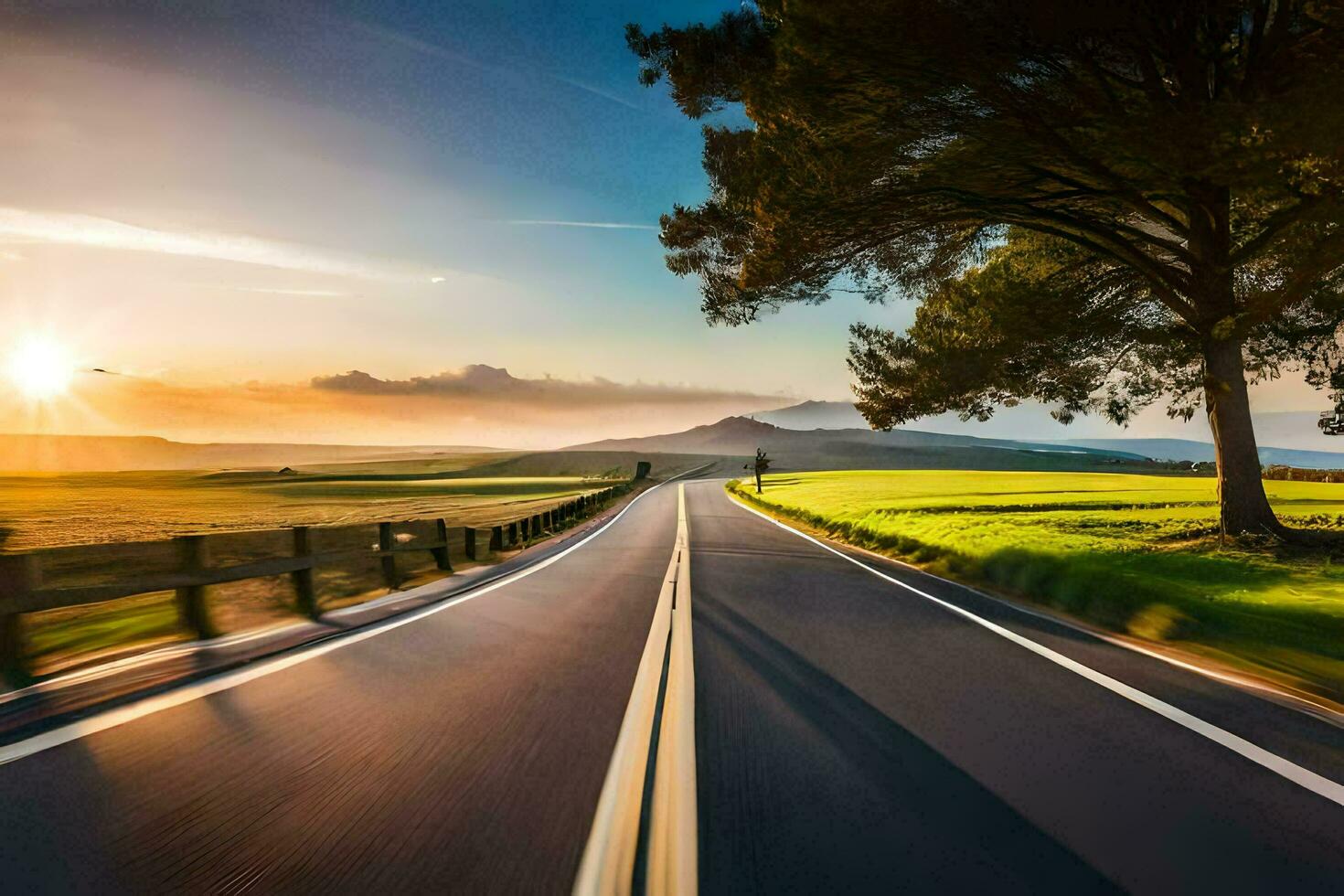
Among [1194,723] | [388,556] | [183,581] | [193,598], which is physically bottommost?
[1194,723]

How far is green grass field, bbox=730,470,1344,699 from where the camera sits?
25.0 feet

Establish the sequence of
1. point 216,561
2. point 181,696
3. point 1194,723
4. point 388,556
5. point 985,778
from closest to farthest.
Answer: point 985,778 < point 1194,723 < point 181,696 < point 388,556 < point 216,561

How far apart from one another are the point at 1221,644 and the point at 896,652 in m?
3.43

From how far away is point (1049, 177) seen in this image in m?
13.4

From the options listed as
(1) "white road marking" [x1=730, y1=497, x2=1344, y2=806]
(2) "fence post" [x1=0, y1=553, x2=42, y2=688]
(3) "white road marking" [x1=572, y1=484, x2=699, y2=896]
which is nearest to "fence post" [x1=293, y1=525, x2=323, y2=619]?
(2) "fence post" [x1=0, y1=553, x2=42, y2=688]

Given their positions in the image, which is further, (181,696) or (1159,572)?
(1159,572)

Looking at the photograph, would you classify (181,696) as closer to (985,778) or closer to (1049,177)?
(985,778)

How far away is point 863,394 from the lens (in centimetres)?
1842

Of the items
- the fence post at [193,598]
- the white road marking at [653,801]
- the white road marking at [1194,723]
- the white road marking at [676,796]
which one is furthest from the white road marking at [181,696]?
the white road marking at [1194,723]

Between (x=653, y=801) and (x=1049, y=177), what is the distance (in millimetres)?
13261

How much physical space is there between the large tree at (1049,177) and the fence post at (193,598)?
30.1 feet

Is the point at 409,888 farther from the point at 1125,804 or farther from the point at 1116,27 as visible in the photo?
the point at 1116,27

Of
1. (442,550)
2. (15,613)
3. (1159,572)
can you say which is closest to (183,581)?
(15,613)

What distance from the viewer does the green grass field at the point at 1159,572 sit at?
7605 millimetres
